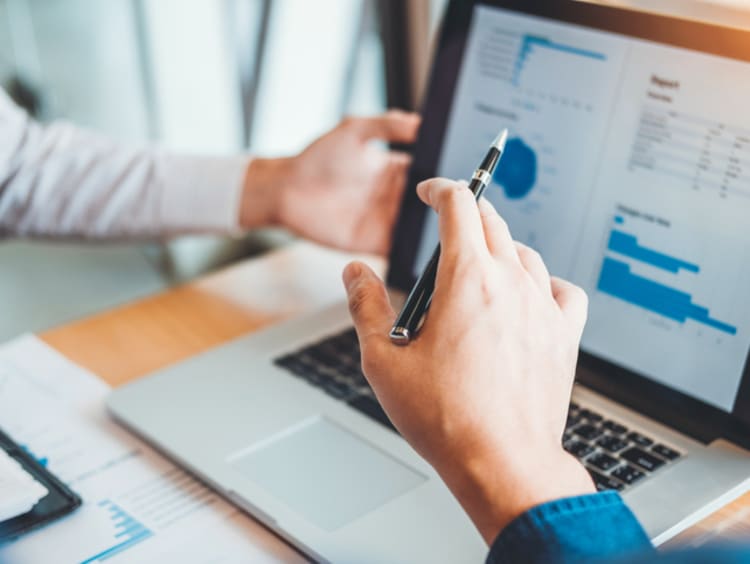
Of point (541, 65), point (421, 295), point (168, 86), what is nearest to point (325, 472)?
point (421, 295)

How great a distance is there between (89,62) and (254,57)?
494 millimetres

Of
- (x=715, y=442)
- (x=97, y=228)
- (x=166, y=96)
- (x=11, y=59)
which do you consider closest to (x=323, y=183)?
(x=97, y=228)

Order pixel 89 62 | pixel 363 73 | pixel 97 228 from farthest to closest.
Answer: pixel 89 62, pixel 363 73, pixel 97 228

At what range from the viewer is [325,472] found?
71cm

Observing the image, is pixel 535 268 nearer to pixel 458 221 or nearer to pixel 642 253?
pixel 458 221

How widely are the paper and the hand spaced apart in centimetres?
18

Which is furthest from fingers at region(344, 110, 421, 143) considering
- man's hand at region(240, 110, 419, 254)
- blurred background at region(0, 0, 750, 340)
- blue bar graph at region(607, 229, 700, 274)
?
blurred background at region(0, 0, 750, 340)

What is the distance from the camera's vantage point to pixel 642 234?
743 mm

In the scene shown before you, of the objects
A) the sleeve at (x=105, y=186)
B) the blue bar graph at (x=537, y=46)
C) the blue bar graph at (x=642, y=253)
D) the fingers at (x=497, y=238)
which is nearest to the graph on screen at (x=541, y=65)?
the blue bar graph at (x=537, y=46)

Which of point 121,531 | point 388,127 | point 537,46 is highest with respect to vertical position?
point 537,46

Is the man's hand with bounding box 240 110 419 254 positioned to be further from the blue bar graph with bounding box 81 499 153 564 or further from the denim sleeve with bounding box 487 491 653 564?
the denim sleeve with bounding box 487 491 653 564

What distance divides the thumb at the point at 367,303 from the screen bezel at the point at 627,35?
263 millimetres

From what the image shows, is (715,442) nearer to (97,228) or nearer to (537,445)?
Result: (537,445)

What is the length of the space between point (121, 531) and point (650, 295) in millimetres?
460
